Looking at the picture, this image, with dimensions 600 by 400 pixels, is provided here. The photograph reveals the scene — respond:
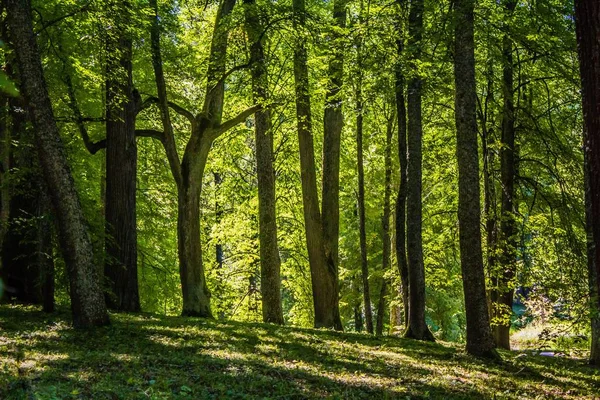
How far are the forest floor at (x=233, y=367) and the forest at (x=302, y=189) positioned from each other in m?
0.06

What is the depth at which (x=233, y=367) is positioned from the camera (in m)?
7.32

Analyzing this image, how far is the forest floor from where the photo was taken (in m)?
5.95

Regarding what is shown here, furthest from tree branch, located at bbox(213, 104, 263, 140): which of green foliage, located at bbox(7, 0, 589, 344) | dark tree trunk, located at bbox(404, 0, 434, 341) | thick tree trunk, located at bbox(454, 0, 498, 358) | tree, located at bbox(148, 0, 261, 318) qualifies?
thick tree trunk, located at bbox(454, 0, 498, 358)

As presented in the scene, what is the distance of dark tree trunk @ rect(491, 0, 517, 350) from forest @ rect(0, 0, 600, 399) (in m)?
0.07

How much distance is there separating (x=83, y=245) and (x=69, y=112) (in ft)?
25.1

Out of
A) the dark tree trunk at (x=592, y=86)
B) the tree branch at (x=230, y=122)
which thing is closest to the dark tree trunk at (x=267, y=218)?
the tree branch at (x=230, y=122)

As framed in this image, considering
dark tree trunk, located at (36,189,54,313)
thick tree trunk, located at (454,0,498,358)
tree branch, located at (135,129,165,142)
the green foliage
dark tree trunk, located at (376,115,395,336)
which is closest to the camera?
thick tree trunk, located at (454,0,498,358)

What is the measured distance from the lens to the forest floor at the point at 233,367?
19.5ft

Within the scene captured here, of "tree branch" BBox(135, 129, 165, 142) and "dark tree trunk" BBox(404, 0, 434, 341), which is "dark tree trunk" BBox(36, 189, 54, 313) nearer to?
"tree branch" BBox(135, 129, 165, 142)

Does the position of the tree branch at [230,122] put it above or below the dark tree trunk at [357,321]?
above

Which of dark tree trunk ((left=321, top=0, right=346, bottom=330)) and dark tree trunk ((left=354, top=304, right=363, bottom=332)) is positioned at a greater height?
dark tree trunk ((left=321, top=0, right=346, bottom=330))

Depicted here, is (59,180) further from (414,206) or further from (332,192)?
(332,192)

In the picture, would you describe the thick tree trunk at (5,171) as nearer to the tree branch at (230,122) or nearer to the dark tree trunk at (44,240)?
the dark tree trunk at (44,240)

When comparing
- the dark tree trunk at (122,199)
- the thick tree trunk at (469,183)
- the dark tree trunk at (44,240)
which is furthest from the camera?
the dark tree trunk at (122,199)
